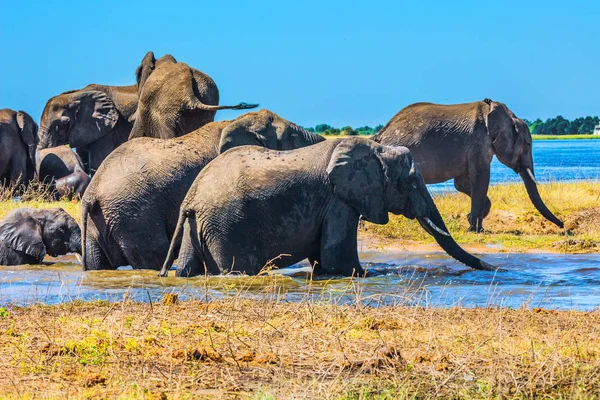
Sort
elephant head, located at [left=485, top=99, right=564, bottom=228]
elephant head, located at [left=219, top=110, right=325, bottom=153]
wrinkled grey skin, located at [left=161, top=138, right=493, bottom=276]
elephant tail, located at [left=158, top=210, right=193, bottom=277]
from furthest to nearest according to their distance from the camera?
elephant head, located at [left=485, top=99, right=564, bottom=228], elephant head, located at [left=219, top=110, right=325, bottom=153], elephant tail, located at [left=158, top=210, right=193, bottom=277], wrinkled grey skin, located at [left=161, top=138, right=493, bottom=276]

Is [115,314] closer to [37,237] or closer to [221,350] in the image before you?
[221,350]

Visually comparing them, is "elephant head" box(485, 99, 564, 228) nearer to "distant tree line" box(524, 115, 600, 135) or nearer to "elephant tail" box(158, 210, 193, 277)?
"elephant tail" box(158, 210, 193, 277)

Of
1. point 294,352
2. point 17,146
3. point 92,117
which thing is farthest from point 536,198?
point 294,352

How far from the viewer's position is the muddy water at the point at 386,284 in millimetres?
9828

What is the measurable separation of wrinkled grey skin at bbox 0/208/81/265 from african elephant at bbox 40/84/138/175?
8332 millimetres

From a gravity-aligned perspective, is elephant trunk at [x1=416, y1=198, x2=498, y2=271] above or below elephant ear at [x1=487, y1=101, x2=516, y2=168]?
below

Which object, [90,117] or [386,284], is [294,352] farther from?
[90,117]

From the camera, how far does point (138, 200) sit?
1198cm

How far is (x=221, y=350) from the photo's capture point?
22.7 feet

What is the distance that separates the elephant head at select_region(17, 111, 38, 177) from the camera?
910 inches

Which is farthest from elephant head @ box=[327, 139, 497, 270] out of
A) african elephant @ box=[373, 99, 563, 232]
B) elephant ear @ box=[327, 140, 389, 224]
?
african elephant @ box=[373, 99, 563, 232]

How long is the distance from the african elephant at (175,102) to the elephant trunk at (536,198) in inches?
201

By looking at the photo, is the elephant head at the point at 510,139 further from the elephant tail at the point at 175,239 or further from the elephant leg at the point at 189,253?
the elephant tail at the point at 175,239

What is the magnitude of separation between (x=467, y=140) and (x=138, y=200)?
748cm
